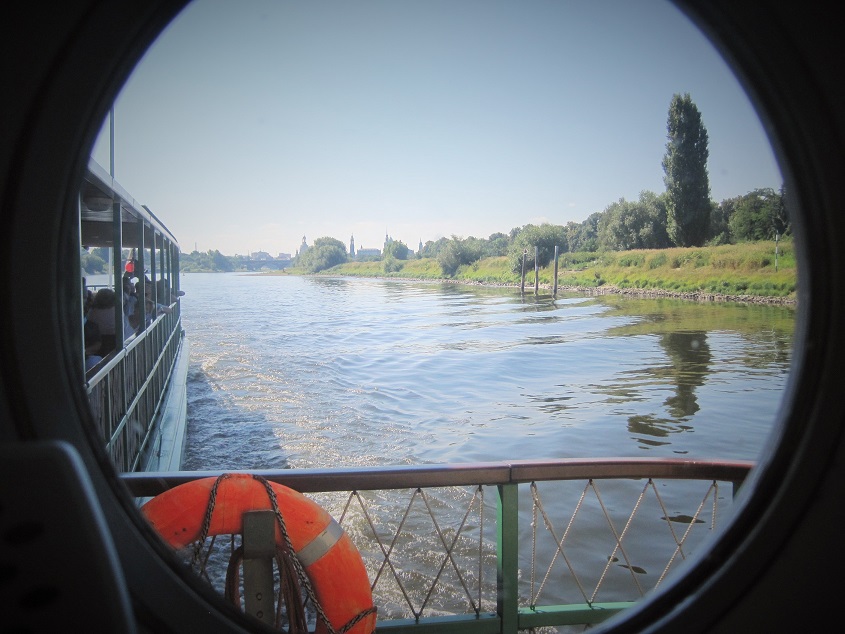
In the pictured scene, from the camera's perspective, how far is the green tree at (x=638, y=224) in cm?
2608

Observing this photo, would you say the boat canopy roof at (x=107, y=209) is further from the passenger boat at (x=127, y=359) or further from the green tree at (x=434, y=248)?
the green tree at (x=434, y=248)

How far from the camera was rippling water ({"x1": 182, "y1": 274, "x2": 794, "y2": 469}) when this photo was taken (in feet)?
31.3

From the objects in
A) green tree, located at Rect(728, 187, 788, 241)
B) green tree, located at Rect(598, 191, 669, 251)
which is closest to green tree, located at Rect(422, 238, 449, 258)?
green tree, located at Rect(598, 191, 669, 251)

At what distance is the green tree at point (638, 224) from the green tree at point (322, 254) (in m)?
15.6

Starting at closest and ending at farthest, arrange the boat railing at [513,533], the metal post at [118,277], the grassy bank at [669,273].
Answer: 1. the boat railing at [513,533]
2. the metal post at [118,277]
3. the grassy bank at [669,273]

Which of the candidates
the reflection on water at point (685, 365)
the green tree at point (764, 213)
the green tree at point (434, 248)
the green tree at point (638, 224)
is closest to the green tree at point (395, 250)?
the green tree at point (434, 248)

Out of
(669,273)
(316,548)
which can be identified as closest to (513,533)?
(316,548)

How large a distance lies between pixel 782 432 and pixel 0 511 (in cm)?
118

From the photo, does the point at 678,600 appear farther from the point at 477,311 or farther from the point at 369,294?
the point at 369,294

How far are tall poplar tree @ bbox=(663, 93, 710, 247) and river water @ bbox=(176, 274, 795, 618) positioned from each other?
12.6 feet

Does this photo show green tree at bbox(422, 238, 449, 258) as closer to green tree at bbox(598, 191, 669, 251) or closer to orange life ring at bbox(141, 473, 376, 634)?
green tree at bbox(598, 191, 669, 251)

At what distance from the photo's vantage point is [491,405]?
12.6m

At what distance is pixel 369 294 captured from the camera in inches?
1681

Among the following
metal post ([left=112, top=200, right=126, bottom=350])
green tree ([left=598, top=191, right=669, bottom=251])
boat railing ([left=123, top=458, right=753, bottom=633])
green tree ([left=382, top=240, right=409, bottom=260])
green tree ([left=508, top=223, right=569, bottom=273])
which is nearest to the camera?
boat railing ([left=123, top=458, right=753, bottom=633])
